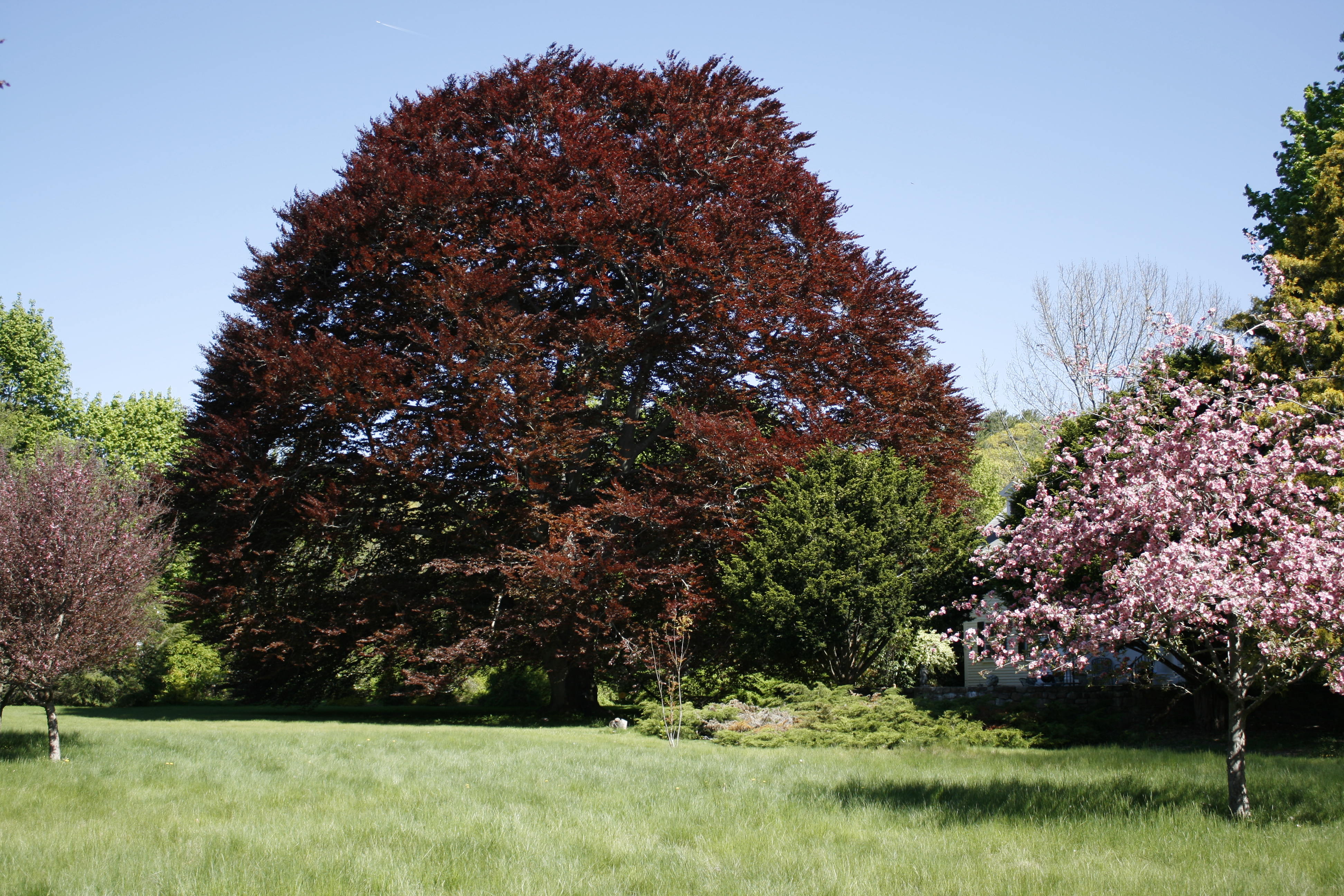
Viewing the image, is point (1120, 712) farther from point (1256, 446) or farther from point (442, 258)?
point (442, 258)

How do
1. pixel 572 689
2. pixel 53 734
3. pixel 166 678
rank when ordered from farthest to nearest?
pixel 166 678 → pixel 572 689 → pixel 53 734

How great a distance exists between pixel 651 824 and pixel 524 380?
11294mm

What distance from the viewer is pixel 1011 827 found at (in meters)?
6.64

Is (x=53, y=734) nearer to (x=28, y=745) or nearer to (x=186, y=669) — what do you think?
(x=28, y=745)

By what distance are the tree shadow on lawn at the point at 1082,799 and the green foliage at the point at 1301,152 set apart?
15.0 meters

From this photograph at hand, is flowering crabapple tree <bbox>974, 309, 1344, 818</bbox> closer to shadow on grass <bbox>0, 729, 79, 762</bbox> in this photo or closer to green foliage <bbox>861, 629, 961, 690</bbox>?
green foliage <bbox>861, 629, 961, 690</bbox>

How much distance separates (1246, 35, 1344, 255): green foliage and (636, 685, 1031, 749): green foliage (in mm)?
12311

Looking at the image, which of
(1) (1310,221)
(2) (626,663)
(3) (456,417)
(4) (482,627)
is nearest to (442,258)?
(3) (456,417)

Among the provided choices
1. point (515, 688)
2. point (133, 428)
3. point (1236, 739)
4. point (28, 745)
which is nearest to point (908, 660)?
point (515, 688)

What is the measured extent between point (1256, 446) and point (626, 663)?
41.5ft

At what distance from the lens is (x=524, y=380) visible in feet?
55.7

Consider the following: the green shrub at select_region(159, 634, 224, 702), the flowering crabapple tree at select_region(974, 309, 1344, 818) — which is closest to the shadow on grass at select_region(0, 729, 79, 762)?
the flowering crabapple tree at select_region(974, 309, 1344, 818)

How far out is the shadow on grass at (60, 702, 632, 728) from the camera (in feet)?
61.8

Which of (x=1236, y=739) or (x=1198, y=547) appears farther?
(x=1236, y=739)
